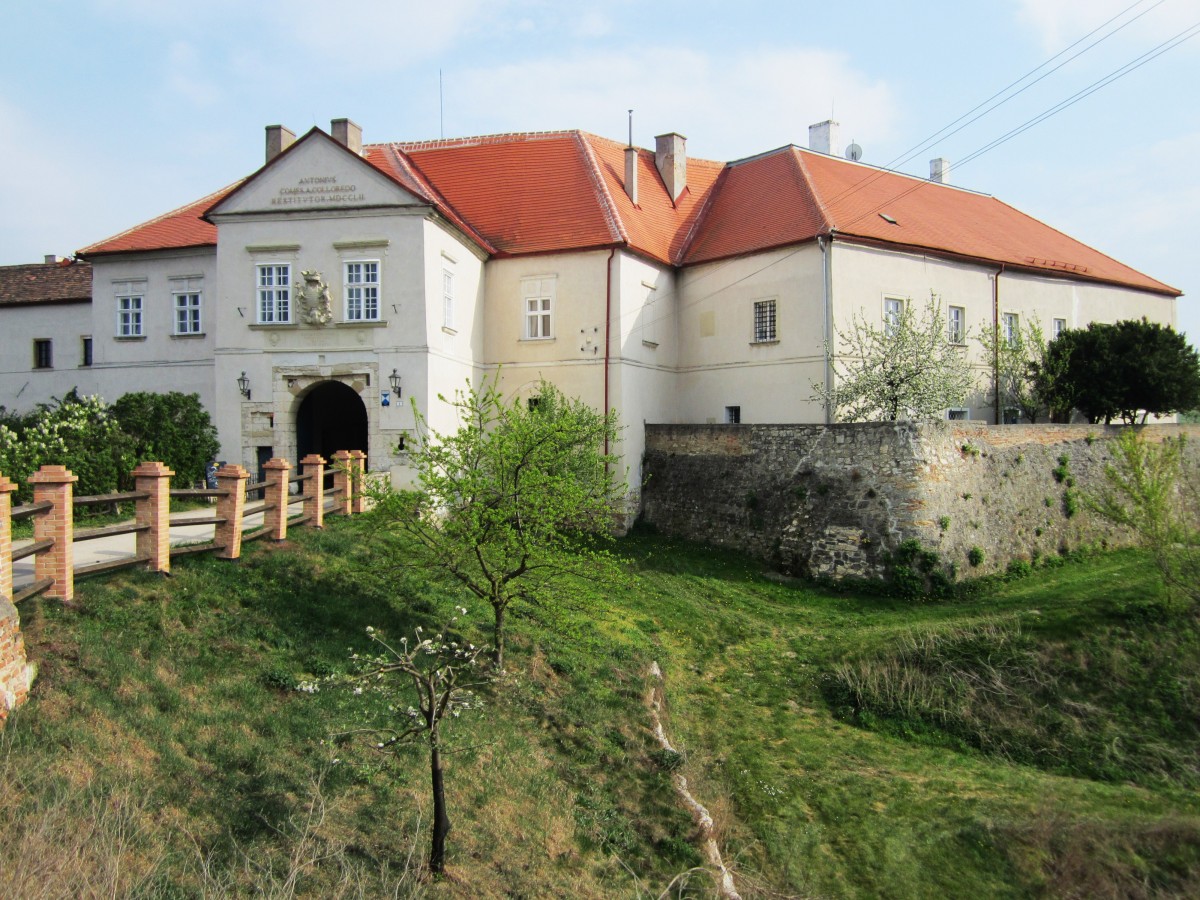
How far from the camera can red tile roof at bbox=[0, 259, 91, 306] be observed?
1070 inches

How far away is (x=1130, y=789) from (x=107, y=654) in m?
13.5

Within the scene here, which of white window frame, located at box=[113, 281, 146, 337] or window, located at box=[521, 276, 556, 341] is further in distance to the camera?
white window frame, located at box=[113, 281, 146, 337]

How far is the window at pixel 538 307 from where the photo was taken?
23.8 metres

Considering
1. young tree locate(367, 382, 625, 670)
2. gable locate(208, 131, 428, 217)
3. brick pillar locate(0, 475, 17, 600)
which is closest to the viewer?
brick pillar locate(0, 475, 17, 600)

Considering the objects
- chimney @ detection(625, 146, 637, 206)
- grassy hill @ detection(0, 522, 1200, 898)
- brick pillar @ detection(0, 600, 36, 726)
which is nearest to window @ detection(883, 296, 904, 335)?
chimney @ detection(625, 146, 637, 206)

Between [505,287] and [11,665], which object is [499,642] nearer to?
[11,665]

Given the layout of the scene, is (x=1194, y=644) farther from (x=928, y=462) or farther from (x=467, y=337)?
(x=467, y=337)

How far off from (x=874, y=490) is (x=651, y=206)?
41.8ft

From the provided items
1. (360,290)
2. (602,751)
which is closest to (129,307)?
(360,290)

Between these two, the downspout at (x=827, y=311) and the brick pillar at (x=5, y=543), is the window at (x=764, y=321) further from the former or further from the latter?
the brick pillar at (x=5, y=543)

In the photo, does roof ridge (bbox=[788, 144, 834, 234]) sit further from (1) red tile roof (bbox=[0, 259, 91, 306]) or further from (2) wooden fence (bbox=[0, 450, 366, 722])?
(1) red tile roof (bbox=[0, 259, 91, 306])

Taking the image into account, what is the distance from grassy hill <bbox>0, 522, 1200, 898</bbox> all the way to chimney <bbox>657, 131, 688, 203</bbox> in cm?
1673

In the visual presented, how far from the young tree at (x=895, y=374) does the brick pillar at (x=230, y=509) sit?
15855mm

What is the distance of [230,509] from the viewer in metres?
12.0
